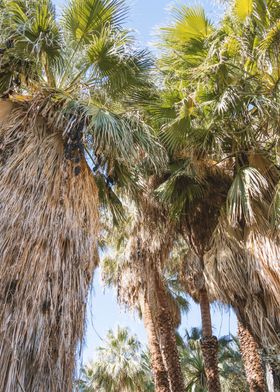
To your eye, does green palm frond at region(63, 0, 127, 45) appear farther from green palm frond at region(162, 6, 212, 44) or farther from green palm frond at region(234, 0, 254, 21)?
green palm frond at region(234, 0, 254, 21)

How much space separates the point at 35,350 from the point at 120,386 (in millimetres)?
13439

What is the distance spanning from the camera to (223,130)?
6172 mm

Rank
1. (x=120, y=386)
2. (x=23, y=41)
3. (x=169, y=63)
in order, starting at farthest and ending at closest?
(x=120, y=386) < (x=169, y=63) < (x=23, y=41)

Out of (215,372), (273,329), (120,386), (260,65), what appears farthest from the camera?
(120,386)

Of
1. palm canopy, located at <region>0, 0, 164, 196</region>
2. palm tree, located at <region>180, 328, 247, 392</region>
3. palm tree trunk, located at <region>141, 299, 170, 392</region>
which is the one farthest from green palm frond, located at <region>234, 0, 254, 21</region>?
Result: palm tree, located at <region>180, 328, 247, 392</region>

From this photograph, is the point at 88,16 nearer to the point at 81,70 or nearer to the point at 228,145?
the point at 81,70

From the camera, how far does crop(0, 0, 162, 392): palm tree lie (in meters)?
3.46

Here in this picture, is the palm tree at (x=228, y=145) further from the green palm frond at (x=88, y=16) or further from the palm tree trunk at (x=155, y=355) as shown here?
the palm tree trunk at (x=155, y=355)

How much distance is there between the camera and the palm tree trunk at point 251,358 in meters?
6.51

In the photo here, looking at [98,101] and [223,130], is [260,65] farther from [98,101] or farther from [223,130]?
[98,101]

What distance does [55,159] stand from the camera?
4.59 meters

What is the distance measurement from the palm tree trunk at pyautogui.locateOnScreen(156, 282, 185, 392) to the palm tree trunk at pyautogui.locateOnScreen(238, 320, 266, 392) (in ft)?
6.82

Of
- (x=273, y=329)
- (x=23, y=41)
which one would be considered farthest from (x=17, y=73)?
(x=273, y=329)

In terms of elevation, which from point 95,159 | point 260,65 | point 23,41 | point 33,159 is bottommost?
point 33,159
